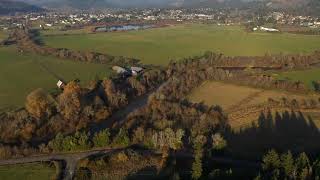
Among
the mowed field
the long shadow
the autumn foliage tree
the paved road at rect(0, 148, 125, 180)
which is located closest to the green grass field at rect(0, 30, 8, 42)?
the autumn foliage tree

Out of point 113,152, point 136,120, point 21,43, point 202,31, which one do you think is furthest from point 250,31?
point 113,152

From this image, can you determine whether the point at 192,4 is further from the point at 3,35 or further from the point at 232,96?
the point at 232,96

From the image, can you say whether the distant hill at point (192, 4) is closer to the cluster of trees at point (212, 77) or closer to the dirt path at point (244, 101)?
the cluster of trees at point (212, 77)

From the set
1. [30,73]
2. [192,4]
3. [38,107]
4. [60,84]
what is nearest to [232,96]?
[60,84]

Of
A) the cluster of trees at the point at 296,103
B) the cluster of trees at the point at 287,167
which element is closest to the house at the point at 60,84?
the cluster of trees at the point at 296,103

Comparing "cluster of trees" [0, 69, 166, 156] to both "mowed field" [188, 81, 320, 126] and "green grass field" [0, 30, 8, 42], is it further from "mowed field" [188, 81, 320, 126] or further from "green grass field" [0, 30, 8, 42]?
"green grass field" [0, 30, 8, 42]

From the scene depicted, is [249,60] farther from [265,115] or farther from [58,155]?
Result: [58,155]
